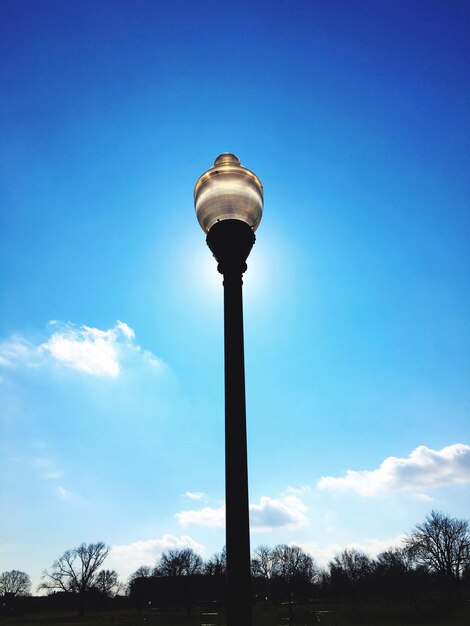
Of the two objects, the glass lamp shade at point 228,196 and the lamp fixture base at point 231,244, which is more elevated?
the glass lamp shade at point 228,196

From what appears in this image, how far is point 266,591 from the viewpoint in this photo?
101625 millimetres

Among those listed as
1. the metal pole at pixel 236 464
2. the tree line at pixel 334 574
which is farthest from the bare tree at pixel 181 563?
the metal pole at pixel 236 464

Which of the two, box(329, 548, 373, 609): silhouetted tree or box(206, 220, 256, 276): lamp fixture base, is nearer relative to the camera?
box(206, 220, 256, 276): lamp fixture base

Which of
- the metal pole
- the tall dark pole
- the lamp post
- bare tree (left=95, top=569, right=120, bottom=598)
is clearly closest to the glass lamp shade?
the lamp post

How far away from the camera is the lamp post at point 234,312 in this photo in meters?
2.51

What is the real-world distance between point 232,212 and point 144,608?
5032 inches

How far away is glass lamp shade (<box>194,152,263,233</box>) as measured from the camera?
369 cm

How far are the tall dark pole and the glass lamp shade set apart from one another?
0.33ft

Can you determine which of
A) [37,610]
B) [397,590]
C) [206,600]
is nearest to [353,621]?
[397,590]

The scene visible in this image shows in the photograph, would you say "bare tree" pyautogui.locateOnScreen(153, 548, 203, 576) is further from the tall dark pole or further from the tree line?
the tall dark pole

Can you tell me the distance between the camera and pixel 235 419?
2924 millimetres

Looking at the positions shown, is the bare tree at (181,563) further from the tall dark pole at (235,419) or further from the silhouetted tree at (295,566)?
the tall dark pole at (235,419)

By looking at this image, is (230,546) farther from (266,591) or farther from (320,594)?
(320,594)

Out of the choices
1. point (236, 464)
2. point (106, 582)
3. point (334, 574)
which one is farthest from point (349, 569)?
point (236, 464)
